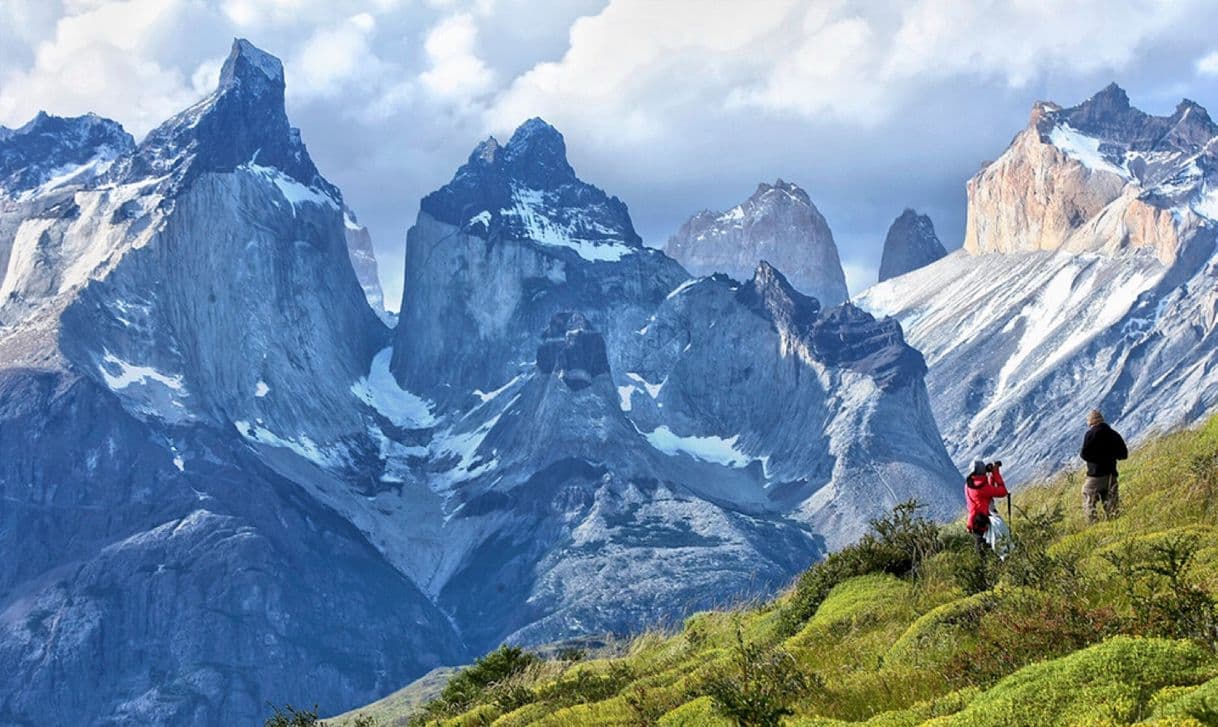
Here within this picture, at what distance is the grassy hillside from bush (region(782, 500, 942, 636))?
4cm

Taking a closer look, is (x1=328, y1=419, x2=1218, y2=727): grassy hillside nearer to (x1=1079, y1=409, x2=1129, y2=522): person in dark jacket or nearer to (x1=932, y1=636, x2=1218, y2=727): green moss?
(x1=932, y1=636, x2=1218, y2=727): green moss

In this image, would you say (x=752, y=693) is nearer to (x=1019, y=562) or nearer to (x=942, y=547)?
(x=1019, y=562)

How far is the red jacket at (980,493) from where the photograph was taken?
90.6 feet

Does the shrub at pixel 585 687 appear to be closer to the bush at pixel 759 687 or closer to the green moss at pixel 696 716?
the bush at pixel 759 687

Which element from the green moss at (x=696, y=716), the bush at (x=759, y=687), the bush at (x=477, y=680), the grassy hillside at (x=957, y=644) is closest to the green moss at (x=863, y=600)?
the grassy hillside at (x=957, y=644)

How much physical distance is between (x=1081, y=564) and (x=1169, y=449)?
10600 millimetres

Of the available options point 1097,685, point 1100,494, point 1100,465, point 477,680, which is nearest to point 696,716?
point 1097,685

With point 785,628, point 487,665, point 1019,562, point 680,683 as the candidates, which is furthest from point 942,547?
point 487,665

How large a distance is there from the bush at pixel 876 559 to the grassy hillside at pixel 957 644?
0.04m

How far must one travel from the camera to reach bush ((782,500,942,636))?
28750mm

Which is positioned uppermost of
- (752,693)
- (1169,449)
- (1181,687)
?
(1169,449)

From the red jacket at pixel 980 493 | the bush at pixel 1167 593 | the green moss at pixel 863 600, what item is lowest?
the bush at pixel 1167 593

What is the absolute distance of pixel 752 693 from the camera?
1930 cm

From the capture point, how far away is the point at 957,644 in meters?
21.0
